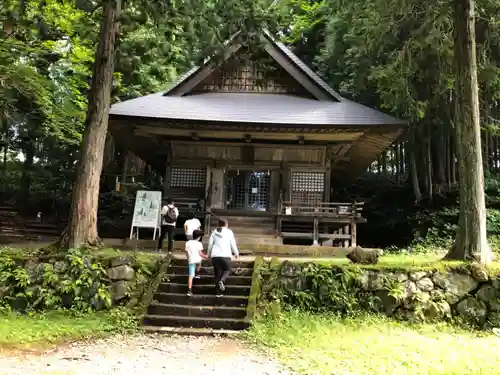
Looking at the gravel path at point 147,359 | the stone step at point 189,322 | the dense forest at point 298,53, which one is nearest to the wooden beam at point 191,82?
the dense forest at point 298,53

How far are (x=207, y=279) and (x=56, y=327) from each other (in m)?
2.84

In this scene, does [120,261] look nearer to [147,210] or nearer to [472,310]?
[147,210]

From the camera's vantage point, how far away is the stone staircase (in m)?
7.45

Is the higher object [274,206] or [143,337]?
[274,206]

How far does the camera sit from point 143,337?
6867 millimetres

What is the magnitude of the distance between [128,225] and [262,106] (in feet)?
26.8

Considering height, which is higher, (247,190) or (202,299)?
(247,190)

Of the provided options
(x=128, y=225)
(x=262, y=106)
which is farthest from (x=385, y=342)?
(x=128, y=225)

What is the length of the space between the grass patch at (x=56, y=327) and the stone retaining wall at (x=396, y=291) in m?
2.64

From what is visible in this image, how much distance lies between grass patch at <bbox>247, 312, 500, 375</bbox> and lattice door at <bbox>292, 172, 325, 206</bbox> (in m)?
7.20

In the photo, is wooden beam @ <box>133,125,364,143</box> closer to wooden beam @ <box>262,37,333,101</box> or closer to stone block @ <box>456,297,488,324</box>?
wooden beam @ <box>262,37,333,101</box>

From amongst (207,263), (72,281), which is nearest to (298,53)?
(207,263)

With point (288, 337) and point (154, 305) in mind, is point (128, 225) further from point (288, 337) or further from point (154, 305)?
point (288, 337)

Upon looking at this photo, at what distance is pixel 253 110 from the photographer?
14172 millimetres
